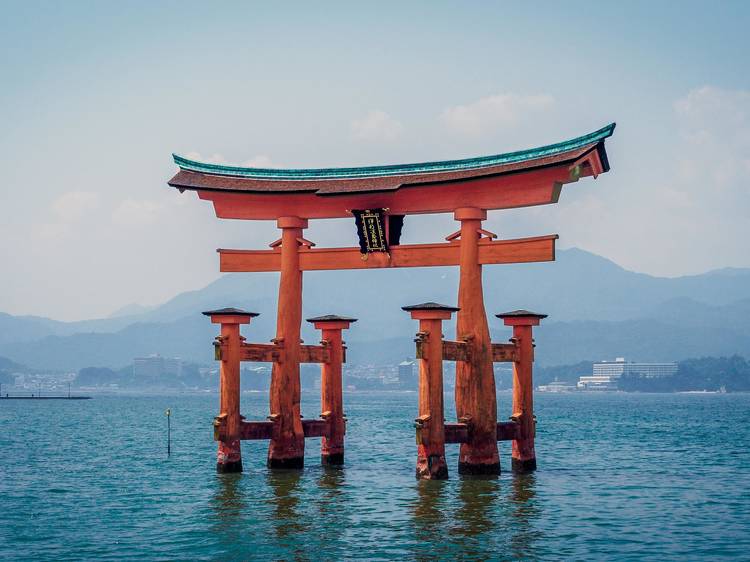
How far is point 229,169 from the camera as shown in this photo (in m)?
30.4

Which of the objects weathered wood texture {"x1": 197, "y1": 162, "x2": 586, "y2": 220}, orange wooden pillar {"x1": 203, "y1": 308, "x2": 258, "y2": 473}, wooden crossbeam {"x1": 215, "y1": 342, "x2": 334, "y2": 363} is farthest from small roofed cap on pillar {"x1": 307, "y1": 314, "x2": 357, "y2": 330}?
orange wooden pillar {"x1": 203, "y1": 308, "x2": 258, "y2": 473}

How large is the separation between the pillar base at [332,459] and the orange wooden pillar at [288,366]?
188 centimetres

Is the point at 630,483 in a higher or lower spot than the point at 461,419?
lower

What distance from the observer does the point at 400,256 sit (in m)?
28.1

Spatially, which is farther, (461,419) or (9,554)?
(461,419)

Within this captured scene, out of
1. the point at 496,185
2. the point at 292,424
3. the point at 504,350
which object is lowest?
the point at 292,424

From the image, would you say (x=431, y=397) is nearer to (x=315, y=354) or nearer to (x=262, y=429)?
(x=262, y=429)

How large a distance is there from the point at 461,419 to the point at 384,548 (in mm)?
6909

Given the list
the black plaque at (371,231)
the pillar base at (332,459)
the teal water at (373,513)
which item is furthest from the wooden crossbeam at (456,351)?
the pillar base at (332,459)

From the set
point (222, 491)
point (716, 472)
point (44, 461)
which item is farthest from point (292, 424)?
point (44, 461)

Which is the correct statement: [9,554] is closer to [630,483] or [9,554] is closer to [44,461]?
[630,483]

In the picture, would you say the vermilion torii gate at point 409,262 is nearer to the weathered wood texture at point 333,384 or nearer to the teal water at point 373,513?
the weathered wood texture at point 333,384

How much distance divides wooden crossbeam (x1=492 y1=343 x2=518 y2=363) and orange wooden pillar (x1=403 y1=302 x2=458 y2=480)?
2.45 m

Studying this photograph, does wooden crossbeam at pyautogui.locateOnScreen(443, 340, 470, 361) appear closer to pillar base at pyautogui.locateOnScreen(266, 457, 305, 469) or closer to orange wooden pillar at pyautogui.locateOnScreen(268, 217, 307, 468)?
orange wooden pillar at pyautogui.locateOnScreen(268, 217, 307, 468)
